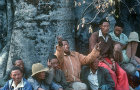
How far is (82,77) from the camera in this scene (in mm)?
5566

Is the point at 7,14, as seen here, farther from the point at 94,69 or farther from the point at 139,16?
the point at 139,16

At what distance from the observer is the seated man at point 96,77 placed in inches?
209

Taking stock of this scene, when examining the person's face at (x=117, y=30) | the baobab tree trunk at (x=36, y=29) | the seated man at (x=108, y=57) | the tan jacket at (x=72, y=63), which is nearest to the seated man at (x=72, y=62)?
the tan jacket at (x=72, y=63)

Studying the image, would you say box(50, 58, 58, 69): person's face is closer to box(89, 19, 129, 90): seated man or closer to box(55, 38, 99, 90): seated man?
box(55, 38, 99, 90): seated man

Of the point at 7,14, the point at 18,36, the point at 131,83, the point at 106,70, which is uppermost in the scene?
the point at 7,14

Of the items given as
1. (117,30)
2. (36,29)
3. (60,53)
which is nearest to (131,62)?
(117,30)

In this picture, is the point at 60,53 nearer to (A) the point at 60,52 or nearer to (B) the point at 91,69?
(A) the point at 60,52

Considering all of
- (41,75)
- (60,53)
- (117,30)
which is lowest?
(41,75)

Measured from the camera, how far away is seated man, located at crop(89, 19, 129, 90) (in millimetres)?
5516

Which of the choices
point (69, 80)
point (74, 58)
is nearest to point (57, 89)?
point (69, 80)

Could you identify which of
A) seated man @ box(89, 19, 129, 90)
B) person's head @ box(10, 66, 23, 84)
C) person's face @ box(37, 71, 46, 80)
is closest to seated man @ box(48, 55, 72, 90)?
person's face @ box(37, 71, 46, 80)

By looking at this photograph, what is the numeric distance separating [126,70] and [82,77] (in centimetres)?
99

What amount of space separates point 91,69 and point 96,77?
17cm

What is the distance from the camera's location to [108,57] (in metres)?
5.95
